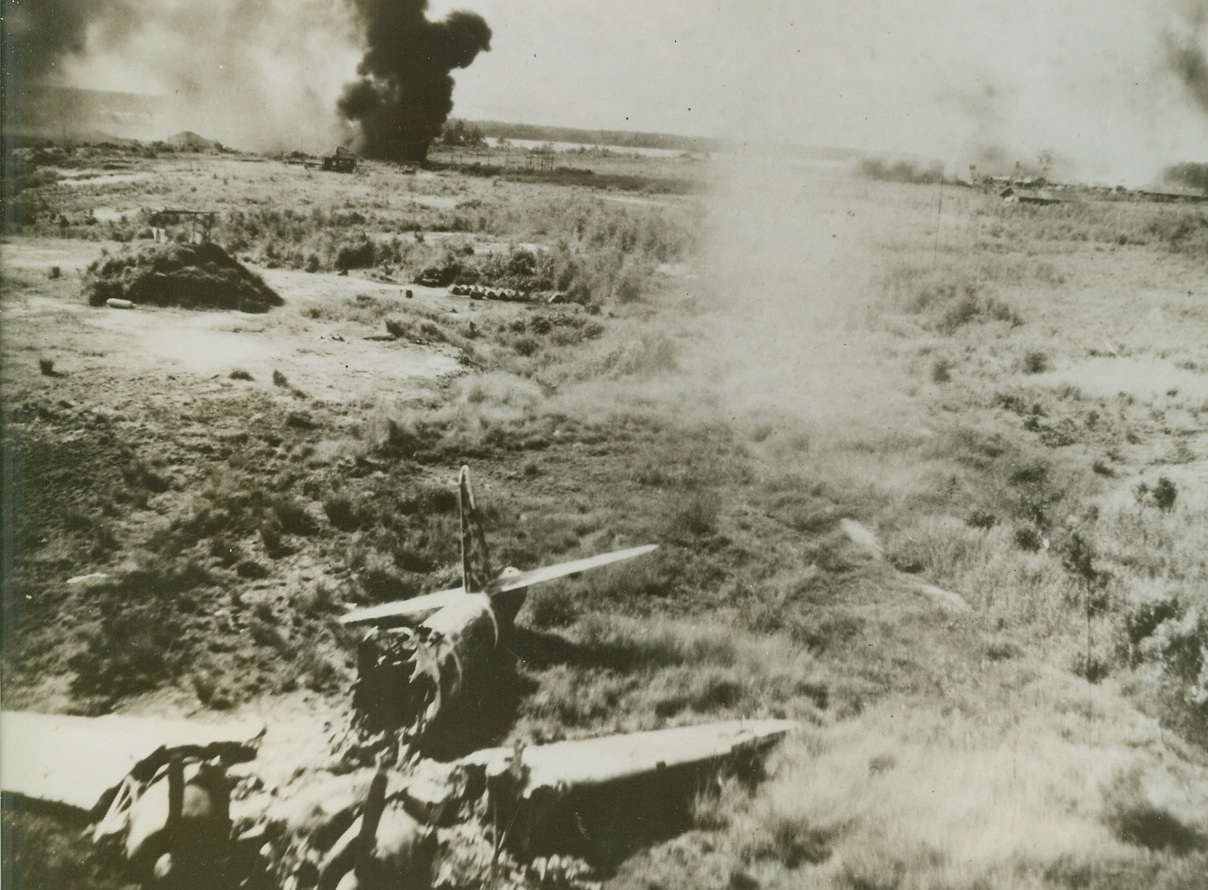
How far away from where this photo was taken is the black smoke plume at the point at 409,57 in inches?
156

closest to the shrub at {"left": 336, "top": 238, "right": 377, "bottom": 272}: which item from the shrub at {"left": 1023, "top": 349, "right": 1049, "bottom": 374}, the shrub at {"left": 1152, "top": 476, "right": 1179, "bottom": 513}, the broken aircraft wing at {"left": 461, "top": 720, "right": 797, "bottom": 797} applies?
the broken aircraft wing at {"left": 461, "top": 720, "right": 797, "bottom": 797}

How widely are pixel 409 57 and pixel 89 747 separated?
164 inches

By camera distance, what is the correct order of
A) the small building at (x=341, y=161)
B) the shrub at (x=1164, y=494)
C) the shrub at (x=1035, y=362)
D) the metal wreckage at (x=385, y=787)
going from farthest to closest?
1. the small building at (x=341, y=161)
2. the shrub at (x=1035, y=362)
3. the shrub at (x=1164, y=494)
4. the metal wreckage at (x=385, y=787)

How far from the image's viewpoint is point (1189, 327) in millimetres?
4266

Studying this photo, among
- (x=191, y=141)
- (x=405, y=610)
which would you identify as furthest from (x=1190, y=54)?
(x=191, y=141)

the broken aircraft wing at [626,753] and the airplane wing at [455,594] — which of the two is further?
the airplane wing at [455,594]

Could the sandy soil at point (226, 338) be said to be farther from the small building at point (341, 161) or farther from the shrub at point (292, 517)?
the small building at point (341, 161)

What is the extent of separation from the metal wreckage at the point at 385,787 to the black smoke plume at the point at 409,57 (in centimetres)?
282

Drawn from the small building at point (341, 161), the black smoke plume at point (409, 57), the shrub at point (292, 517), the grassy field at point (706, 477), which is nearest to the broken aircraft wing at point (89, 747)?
the grassy field at point (706, 477)

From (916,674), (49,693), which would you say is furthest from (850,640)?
(49,693)

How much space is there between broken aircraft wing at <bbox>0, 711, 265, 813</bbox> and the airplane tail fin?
4.12 feet

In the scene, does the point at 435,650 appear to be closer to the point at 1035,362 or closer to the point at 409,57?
the point at 409,57

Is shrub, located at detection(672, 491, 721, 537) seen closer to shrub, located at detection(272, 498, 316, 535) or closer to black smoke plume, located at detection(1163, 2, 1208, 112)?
shrub, located at detection(272, 498, 316, 535)

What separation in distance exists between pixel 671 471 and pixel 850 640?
1565mm
